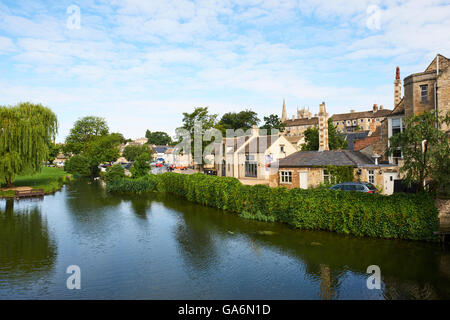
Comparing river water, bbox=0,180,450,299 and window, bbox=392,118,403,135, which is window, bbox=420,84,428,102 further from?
river water, bbox=0,180,450,299

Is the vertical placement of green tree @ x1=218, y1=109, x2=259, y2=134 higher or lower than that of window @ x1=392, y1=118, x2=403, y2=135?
higher

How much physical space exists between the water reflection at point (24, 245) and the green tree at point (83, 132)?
211 feet

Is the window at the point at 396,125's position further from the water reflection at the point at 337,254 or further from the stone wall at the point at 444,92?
the water reflection at the point at 337,254

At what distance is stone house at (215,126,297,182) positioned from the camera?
1729 inches

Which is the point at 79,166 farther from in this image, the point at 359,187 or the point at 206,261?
the point at 359,187

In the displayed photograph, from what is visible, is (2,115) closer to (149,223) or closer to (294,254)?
(149,223)

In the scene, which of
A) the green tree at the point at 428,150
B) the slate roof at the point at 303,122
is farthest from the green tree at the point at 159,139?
the green tree at the point at 428,150

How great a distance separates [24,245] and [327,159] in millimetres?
26584

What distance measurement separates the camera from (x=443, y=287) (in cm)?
1278

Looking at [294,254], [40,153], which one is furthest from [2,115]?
[294,254]

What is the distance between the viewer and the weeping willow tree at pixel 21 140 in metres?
37.5

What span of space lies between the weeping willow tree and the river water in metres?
15.1

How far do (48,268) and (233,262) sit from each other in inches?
375

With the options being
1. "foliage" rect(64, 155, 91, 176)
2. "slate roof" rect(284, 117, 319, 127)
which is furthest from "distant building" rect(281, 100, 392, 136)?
"foliage" rect(64, 155, 91, 176)
